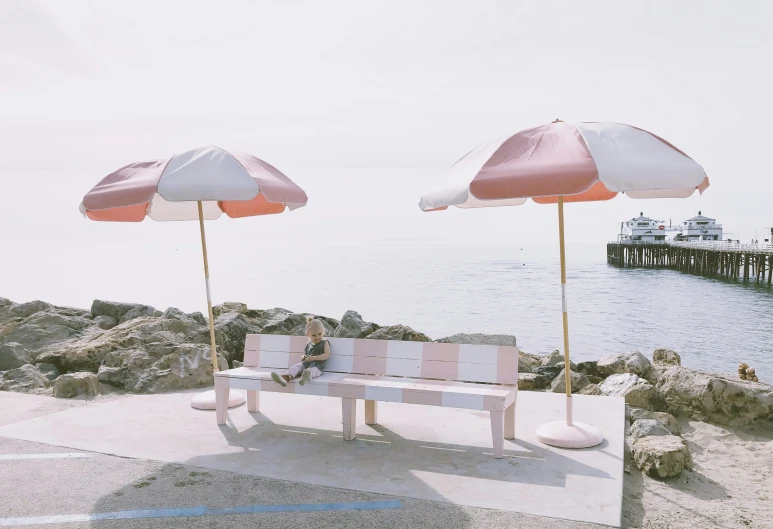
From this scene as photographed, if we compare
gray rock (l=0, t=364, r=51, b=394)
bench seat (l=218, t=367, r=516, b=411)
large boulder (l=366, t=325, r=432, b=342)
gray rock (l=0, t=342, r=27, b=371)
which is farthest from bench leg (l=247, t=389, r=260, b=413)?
gray rock (l=0, t=342, r=27, b=371)

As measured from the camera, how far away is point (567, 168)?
4320mm

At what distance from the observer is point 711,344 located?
95.2ft

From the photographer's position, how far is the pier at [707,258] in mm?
49750

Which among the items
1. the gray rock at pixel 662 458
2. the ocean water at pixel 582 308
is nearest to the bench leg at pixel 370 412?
the gray rock at pixel 662 458

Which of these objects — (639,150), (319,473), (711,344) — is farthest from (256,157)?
(711,344)

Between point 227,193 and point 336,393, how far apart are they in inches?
73.2

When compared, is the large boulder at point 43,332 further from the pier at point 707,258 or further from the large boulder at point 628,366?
the pier at point 707,258

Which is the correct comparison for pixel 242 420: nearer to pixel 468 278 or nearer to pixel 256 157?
pixel 256 157

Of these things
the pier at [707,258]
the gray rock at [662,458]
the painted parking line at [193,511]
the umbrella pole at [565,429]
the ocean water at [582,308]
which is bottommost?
the ocean water at [582,308]

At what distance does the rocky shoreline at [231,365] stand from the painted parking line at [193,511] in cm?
246

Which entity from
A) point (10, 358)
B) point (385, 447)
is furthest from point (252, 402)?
point (10, 358)

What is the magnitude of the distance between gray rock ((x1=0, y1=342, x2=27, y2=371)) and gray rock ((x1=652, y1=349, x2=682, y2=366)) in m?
10.1

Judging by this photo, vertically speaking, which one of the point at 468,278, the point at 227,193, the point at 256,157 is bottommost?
the point at 468,278

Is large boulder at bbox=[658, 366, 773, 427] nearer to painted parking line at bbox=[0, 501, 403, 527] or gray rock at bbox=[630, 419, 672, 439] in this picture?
gray rock at bbox=[630, 419, 672, 439]
